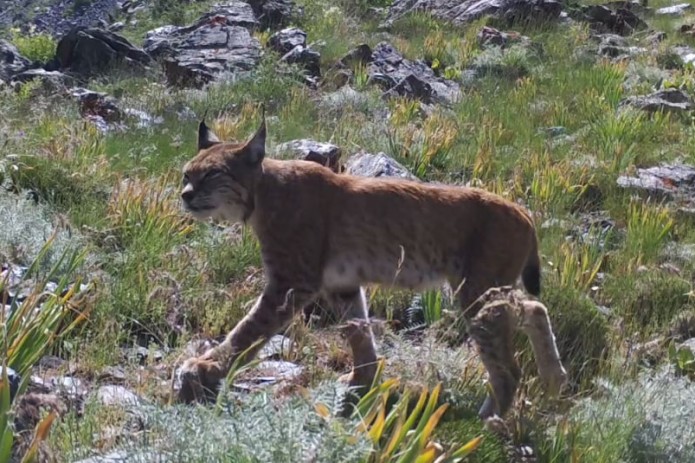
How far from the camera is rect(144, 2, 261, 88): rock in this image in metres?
15.0

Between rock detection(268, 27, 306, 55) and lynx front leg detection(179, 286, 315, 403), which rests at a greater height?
lynx front leg detection(179, 286, 315, 403)

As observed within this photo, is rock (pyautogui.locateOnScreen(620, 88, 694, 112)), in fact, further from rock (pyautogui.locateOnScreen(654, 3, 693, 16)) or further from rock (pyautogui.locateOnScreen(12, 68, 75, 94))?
rock (pyautogui.locateOnScreen(654, 3, 693, 16))

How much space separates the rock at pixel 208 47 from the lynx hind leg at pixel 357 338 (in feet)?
29.0

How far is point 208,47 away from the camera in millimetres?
16797

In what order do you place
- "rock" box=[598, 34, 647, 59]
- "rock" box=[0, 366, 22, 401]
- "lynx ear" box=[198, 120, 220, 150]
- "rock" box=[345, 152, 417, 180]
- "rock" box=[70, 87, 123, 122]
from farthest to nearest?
"rock" box=[598, 34, 647, 59]
"rock" box=[70, 87, 123, 122]
"rock" box=[345, 152, 417, 180]
"lynx ear" box=[198, 120, 220, 150]
"rock" box=[0, 366, 22, 401]

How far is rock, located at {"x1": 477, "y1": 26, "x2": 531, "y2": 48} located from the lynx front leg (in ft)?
41.8

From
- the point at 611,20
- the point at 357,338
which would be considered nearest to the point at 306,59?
the point at 611,20

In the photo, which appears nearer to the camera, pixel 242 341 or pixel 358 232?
pixel 242 341

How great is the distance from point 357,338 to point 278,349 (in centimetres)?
63

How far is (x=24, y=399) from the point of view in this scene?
14.3ft

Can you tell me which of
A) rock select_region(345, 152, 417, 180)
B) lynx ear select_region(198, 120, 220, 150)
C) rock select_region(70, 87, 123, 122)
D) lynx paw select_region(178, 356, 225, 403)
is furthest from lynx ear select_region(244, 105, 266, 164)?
rock select_region(70, 87, 123, 122)

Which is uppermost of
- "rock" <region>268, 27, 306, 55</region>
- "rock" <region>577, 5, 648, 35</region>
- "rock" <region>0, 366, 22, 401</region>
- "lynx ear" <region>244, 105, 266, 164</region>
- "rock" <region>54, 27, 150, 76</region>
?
"lynx ear" <region>244, 105, 266, 164</region>

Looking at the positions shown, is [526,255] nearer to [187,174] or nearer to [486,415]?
[486,415]

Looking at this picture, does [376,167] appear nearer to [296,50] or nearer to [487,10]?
[296,50]
